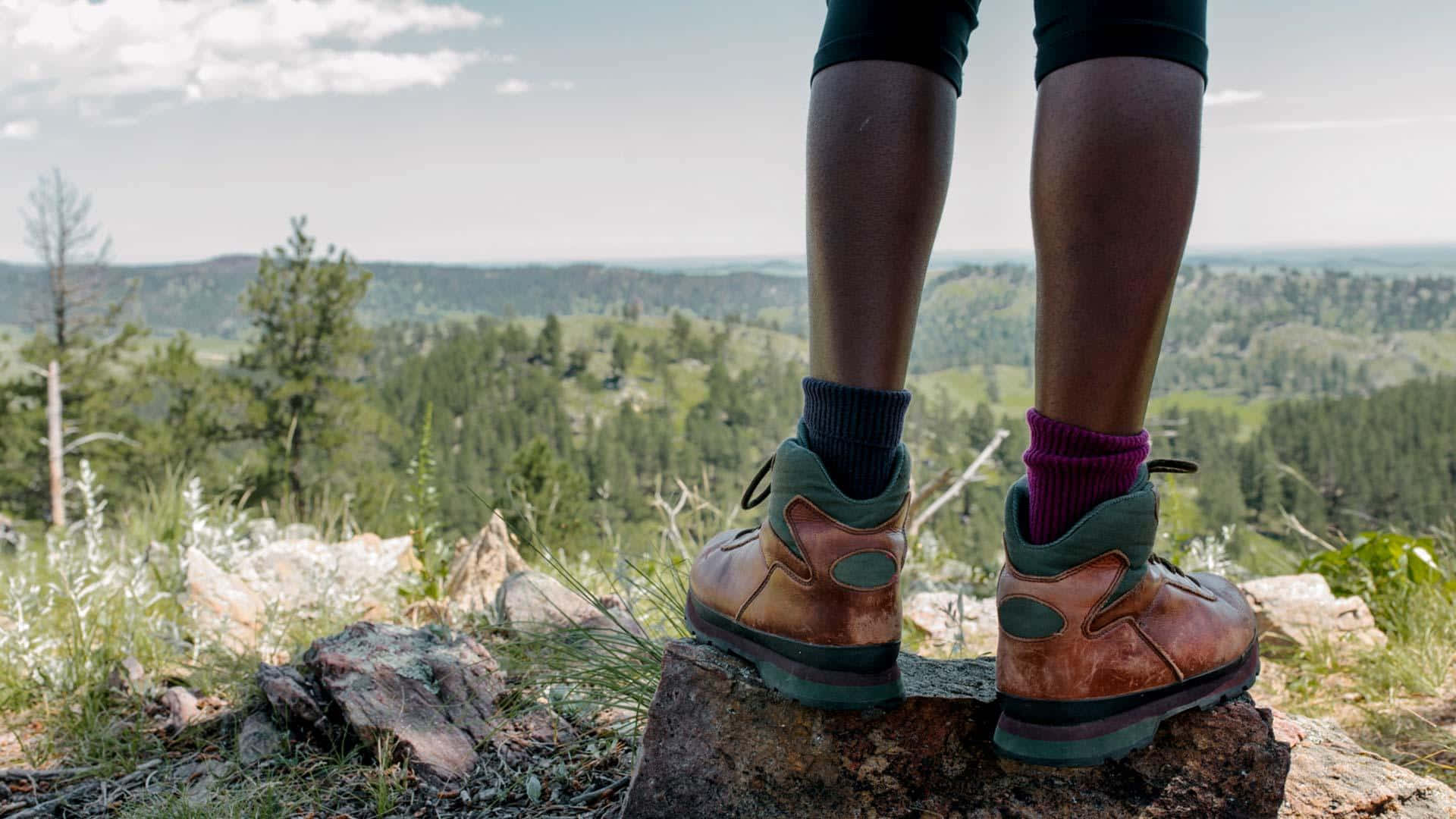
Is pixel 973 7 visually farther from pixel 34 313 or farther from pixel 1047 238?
pixel 34 313

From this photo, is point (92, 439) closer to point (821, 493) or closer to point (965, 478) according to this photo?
point (965, 478)

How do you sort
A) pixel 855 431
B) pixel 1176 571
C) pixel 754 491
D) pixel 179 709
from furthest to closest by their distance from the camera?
pixel 179 709 → pixel 754 491 → pixel 1176 571 → pixel 855 431

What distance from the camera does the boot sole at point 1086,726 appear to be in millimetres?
1219

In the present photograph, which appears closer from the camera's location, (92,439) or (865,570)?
(865,570)

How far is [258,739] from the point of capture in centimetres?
188

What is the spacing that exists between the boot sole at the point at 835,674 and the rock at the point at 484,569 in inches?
66.8

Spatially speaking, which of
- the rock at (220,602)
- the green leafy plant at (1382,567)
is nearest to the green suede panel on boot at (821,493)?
the rock at (220,602)

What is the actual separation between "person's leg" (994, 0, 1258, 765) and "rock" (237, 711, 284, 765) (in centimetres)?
140

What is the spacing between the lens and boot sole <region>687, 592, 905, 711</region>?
132 centimetres

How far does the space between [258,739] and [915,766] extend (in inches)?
52.2

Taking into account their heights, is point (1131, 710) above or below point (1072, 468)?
below

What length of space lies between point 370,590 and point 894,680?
243 centimetres

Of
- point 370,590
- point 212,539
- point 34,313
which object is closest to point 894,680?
point 370,590

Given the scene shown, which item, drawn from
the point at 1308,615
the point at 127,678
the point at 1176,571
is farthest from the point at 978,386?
the point at 1176,571
